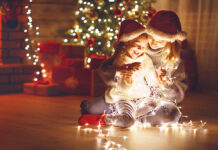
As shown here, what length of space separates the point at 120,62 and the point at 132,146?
80 cm

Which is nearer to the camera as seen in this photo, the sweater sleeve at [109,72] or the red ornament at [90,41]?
the sweater sleeve at [109,72]

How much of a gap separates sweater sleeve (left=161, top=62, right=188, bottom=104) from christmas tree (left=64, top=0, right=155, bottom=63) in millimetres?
2317

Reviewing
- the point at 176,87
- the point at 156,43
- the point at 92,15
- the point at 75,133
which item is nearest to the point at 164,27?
the point at 156,43

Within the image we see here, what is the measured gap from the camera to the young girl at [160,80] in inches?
127

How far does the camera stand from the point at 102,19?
18.9 ft

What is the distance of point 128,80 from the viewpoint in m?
3.24

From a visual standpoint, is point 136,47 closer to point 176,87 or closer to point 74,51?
point 176,87

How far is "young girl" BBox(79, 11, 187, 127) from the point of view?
322 centimetres

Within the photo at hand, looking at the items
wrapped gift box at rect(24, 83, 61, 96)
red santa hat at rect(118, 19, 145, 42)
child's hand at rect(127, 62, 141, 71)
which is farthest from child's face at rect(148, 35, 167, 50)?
wrapped gift box at rect(24, 83, 61, 96)

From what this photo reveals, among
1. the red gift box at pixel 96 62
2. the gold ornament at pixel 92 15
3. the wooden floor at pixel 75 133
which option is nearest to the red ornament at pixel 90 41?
the gold ornament at pixel 92 15

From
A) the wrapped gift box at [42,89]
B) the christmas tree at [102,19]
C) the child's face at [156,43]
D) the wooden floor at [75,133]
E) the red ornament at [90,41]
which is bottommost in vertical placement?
the wooden floor at [75,133]

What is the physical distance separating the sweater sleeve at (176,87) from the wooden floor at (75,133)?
27 centimetres

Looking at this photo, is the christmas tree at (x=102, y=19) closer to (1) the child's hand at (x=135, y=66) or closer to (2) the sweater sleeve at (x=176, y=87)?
(2) the sweater sleeve at (x=176, y=87)

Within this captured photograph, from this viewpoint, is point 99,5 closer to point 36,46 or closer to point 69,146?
point 36,46
